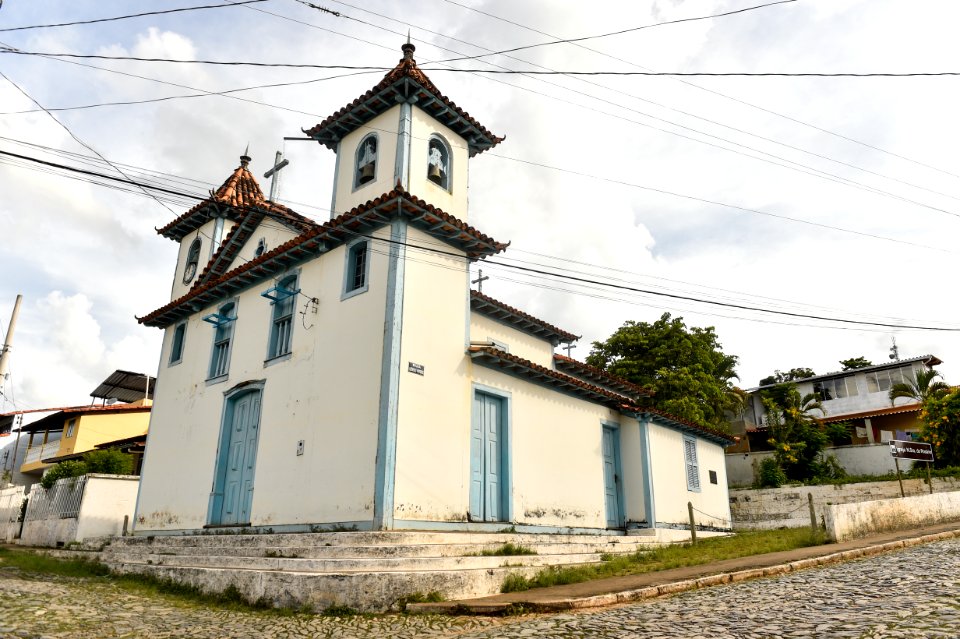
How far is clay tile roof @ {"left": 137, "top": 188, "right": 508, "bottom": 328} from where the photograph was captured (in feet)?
39.4

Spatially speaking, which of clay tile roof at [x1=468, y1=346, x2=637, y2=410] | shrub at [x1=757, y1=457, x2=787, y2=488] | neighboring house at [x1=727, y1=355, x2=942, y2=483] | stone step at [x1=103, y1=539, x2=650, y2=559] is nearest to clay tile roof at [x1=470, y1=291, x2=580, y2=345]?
clay tile roof at [x1=468, y1=346, x2=637, y2=410]

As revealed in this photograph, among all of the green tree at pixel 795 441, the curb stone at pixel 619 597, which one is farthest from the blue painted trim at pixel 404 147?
the green tree at pixel 795 441

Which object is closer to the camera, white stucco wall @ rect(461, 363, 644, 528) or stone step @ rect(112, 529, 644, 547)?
stone step @ rect(112, 529, 644, 547)

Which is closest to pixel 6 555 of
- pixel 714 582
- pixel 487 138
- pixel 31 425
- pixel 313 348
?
pixel 313 348

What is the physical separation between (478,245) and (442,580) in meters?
7.10

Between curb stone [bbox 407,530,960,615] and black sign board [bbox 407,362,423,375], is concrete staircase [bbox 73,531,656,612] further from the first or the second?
black sign board [bbox 407,362,423,375]

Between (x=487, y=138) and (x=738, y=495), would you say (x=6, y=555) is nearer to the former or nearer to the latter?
(x=487, y=138)

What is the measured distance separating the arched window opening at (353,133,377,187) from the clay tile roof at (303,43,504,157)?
0.54 metres

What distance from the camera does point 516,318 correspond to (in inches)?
677

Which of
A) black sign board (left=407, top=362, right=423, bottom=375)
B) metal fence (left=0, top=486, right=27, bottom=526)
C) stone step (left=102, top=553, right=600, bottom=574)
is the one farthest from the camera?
metal fence (left=0, top=486, right=27, bottom=526)

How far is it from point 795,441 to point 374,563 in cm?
2418

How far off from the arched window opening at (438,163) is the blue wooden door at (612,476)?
727 cm

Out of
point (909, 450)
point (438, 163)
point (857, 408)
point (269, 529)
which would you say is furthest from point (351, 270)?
point (857, 408)

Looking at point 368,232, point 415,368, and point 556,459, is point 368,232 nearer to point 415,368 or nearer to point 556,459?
point 415,368
